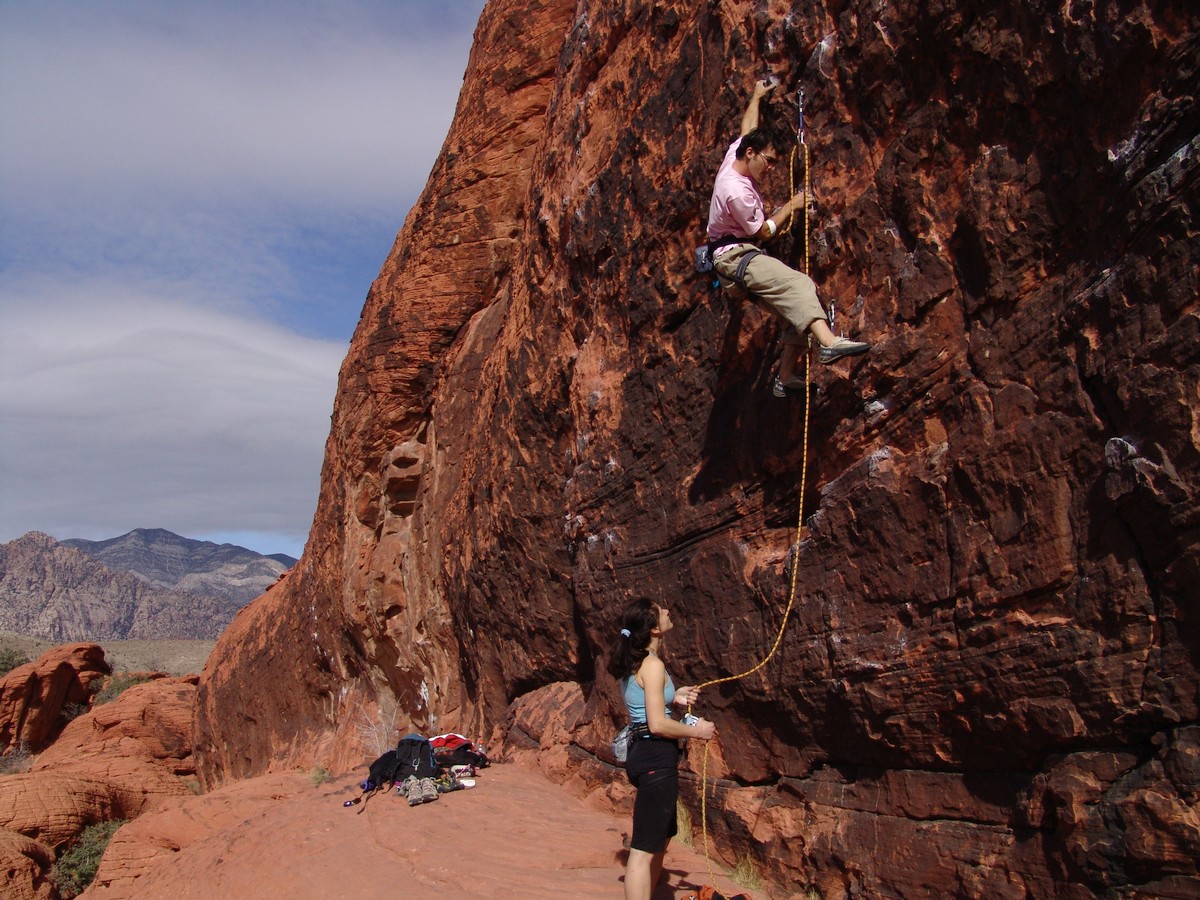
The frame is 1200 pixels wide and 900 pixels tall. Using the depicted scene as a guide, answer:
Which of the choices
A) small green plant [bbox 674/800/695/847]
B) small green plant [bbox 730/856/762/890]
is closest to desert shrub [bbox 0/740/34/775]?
small green plant [bbox 674/800/695/847]

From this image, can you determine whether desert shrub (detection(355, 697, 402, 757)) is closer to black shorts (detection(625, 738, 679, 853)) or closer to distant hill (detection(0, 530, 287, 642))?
black shorts (detection(625, 738, 679, 853))

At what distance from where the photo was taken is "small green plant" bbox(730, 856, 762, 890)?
570 centimetres

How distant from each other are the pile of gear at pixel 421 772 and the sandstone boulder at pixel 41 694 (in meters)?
21.7

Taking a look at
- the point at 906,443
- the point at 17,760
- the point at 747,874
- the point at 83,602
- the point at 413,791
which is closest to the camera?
the point at 906,443

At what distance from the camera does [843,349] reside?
5188 millimetres

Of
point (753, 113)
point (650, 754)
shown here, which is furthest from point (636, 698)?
point (753, 113)

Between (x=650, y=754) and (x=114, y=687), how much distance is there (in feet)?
98.2

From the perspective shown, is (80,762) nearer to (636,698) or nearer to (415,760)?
(415,760)

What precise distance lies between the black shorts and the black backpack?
420 centimetres

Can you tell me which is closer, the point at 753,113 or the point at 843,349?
the point at 843,349

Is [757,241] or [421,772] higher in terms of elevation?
[757,241]

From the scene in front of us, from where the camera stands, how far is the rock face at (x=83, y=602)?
12169 centimetres

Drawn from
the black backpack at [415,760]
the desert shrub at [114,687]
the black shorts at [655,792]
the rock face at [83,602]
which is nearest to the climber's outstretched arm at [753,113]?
the black shorts at [655,792]

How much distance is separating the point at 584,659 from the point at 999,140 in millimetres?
6180
